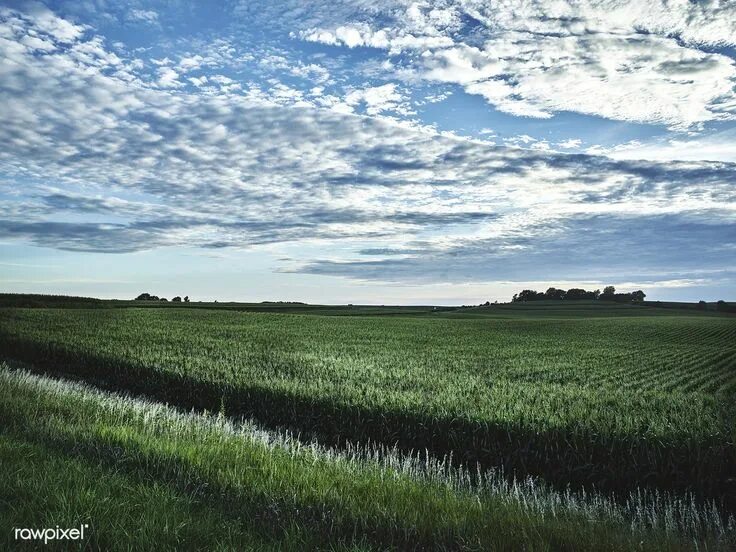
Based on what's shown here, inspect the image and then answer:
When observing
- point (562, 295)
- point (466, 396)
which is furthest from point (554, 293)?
point (466, 396)

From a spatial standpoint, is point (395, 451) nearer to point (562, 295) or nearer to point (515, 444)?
point (515, 444)

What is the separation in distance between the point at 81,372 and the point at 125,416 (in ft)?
41.3

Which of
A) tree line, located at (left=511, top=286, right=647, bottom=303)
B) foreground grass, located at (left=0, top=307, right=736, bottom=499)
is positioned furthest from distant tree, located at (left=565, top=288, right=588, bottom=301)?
foreground grass, located at (left=0, top=307, right=736, bottom=499)

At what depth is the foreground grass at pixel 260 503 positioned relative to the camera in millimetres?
5785

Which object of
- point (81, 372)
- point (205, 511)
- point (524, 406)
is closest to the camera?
point (205, 511)

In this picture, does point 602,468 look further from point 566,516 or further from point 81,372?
point 81,372

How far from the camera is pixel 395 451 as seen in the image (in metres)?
11.8

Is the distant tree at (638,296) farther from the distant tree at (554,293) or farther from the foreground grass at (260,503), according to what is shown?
the foreground grass at (260,503)

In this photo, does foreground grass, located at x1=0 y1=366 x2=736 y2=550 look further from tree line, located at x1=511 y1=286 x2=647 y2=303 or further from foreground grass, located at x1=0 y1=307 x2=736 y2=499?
tree line, located at x1=511 y1=286 x2=647 y2=303

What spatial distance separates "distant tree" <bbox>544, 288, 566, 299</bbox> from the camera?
580 feet

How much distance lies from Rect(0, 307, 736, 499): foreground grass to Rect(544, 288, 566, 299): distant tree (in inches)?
5872

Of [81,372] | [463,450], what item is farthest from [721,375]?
[81,372]

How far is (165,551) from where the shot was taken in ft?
16.9

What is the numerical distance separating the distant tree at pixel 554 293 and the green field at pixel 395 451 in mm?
159257
